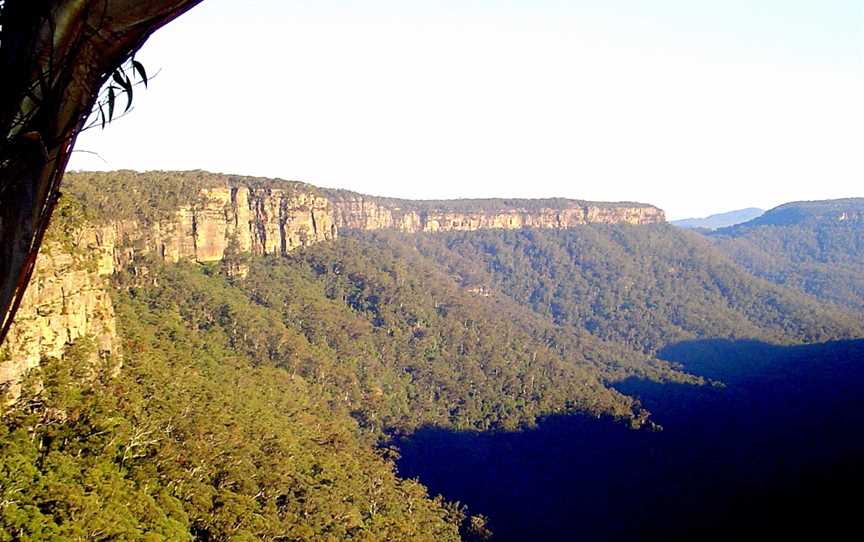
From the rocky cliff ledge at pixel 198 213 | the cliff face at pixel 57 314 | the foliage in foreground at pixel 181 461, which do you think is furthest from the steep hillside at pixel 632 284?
the cliff face at pixel 57 314

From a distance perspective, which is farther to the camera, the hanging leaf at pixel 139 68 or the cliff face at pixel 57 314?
the cliff face at pixel 57 314

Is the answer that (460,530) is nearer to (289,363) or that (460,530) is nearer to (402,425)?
(402,425)

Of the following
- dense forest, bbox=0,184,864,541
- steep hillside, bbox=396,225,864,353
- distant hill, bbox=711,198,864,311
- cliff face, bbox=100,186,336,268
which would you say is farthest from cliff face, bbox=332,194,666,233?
cliff face, bbox=100,186,336,268

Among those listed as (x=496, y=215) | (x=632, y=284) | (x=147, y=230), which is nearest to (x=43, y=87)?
(x=147, y=230)

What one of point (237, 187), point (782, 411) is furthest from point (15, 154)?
point (237, 187)

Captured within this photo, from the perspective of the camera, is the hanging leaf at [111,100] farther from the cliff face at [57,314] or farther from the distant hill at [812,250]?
the distant hill at [812,250]

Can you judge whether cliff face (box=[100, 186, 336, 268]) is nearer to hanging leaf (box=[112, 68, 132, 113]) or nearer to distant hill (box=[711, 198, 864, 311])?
hanging leaf (box=[112, 68, 132, 113])
